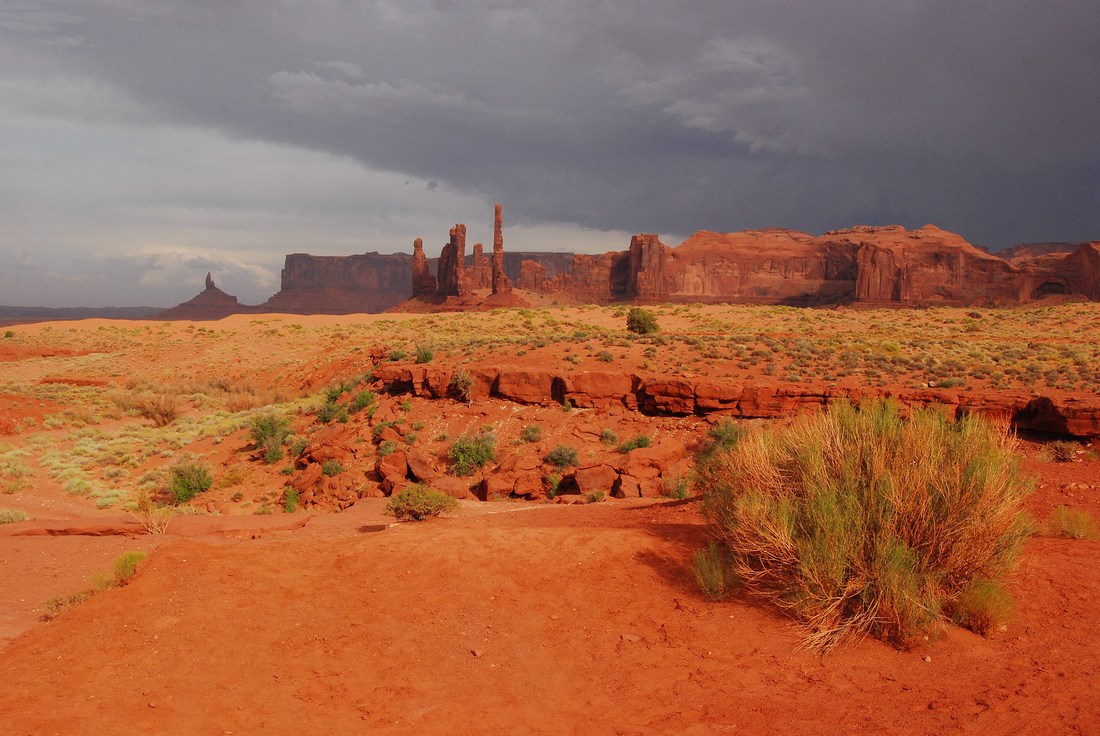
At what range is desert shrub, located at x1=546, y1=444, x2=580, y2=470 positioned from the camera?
1551cm

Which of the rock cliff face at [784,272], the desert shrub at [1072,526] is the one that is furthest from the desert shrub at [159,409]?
the rock cliff face at [784,272]

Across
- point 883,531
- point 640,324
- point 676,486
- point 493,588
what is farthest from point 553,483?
point 640,324

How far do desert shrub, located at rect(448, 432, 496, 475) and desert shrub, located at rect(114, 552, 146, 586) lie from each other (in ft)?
30.6

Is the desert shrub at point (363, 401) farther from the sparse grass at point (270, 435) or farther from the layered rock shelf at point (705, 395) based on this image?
the sparse grass at point (270, 435)

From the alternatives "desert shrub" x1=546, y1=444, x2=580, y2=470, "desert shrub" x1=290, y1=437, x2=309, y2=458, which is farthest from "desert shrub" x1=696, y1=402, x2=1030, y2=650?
"desert shrub" x1=290, y1=437, x2=309, y2=458

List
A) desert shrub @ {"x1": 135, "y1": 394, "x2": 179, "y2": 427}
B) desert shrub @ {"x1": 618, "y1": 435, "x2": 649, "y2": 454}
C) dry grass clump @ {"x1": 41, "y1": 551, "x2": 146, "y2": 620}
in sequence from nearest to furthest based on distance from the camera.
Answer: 1. dry grass clump @ {"x1": 41, "y1": 551, "x2": 146, "y2": 620}
2. desert shrub @ {"x1": 618, "y1": 435, "x2": 649, "y2": 454}
3. desert shrub @ {"x1": 135, "y1": 394, "x2": 179, "y2": 427}

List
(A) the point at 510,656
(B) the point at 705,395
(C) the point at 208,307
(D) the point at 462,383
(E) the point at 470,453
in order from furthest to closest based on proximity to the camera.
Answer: (C) the point at 208,307 → (D) the point at 462,383 → (B) the point at 705,395 → (E) the point at 470,453 → (A) the point at 510,656

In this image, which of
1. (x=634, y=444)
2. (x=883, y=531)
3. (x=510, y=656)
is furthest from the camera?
(x=634, y=444)

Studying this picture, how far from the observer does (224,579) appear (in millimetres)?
6852

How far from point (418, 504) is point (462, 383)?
27.2ft

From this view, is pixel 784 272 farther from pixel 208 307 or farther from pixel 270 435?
pixel 208 307

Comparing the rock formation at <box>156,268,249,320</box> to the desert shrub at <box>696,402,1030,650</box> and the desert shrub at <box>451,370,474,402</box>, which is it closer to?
the desert shrub at <box>451,370,474,402</box>

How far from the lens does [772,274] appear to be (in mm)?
111125

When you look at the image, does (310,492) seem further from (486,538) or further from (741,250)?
(741,250)
